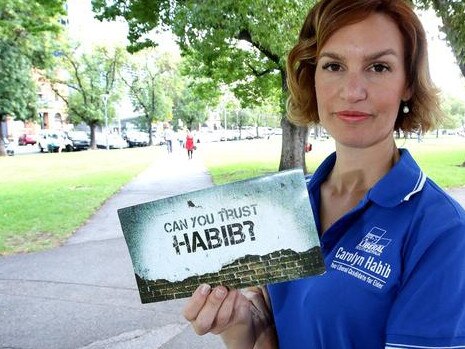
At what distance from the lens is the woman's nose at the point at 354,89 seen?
1387 mm

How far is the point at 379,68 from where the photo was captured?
55.4 inches

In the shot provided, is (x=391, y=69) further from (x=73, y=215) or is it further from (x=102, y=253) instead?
(x=73, y=215)

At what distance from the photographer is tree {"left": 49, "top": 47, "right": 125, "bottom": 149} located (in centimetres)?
4225

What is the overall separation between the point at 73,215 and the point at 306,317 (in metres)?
9.11

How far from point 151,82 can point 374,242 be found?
51319mm

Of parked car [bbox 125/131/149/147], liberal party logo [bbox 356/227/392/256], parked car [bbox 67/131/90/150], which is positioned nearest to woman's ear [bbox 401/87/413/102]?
liberal party logo [bbox 356/227/392/256]

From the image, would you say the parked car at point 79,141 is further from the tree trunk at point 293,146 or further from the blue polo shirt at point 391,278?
the blue polo shirt at point 391,278

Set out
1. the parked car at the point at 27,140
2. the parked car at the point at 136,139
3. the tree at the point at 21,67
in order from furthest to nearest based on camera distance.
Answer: the parked car at the point at 27,140
the parked car at the point at 136,139
the tree at the point at 21,67

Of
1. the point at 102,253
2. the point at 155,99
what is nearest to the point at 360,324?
the point at 102,253

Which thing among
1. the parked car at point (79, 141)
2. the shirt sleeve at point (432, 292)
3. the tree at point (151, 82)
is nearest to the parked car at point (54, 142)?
the parked car at point (79, 141)

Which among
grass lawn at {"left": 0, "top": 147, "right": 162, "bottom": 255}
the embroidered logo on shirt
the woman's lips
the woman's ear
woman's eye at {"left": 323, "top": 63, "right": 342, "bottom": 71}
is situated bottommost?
grass lawn at {"left": 0, "top": 147, "right": 162, "bottom": 255}

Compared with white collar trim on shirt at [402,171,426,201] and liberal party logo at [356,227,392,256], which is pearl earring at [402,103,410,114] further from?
liberal party logo at [356,227,392,256]

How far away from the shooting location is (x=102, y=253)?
6.82 metres

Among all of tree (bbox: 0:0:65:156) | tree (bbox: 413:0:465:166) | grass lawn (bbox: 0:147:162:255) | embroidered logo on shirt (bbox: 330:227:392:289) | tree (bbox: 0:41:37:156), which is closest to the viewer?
embroidered logo on shirt (bbox: 330:227:392:289)
